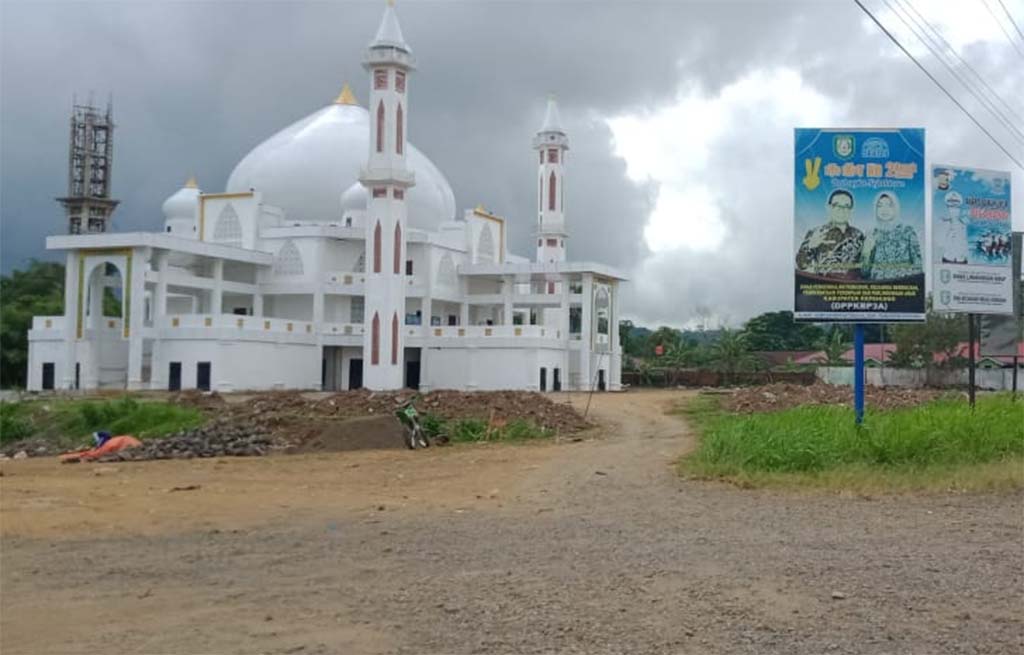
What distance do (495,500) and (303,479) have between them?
4.53 m

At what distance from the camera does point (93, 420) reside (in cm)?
2814

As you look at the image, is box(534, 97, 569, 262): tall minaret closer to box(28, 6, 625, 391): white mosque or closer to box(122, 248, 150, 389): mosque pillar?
box(28, 6, 625, 391): white mosque

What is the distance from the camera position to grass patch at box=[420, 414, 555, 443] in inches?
894

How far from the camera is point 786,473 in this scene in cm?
1394

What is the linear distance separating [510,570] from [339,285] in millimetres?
43519

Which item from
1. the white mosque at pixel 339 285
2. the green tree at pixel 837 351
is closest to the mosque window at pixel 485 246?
the white mosque at pixel 339 285

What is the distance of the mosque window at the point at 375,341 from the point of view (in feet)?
146

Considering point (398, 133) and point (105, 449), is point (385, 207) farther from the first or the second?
point (105, 449)

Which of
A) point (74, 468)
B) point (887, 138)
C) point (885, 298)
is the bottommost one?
point (74, 468)

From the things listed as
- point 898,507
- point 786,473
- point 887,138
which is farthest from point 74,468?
point 887,138

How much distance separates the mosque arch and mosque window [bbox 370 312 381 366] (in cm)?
862

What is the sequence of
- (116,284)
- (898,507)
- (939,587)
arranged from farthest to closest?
(116,284) < (898,507) < (939,587)

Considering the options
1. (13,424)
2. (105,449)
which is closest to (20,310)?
(13,424)

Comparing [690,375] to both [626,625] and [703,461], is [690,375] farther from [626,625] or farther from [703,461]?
[626,625]
